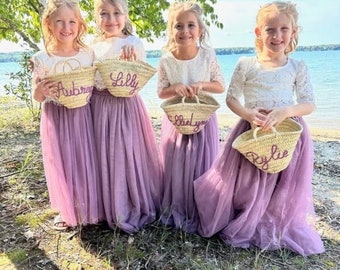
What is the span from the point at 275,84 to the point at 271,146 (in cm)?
40

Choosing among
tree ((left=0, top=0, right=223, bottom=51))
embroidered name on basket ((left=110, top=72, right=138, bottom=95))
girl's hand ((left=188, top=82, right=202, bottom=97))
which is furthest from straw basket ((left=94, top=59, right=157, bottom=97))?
tree ((left=0, top=0, right=223, bottom=51))

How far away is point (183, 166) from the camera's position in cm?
269

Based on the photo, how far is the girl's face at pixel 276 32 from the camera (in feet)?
7.17

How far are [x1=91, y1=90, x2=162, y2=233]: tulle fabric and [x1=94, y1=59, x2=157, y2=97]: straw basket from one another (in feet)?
0.55

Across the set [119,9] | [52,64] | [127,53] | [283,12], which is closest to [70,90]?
[52,64]

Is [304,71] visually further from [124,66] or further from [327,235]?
[327,235]

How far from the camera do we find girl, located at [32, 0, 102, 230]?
7.79 ft

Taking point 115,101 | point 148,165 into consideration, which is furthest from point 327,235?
point 115,101

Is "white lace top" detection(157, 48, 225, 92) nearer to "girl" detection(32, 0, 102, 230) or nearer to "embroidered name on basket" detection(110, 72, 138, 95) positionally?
"embroidered name on basket" detection(110, 72, 138, 95)

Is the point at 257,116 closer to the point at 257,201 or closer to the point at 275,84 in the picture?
the point at 275,84

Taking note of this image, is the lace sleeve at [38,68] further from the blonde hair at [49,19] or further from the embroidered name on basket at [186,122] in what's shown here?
the embroidered name on basket at [186,122]

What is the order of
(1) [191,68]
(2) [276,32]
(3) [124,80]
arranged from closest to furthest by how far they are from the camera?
(2) [276,32]
(3) [124,80]
(1) [191,68]

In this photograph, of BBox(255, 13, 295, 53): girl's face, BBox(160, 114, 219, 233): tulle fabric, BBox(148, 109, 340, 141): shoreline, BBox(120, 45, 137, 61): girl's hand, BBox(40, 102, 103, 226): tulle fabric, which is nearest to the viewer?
BBox(255, 13, 295, 53): girl's face

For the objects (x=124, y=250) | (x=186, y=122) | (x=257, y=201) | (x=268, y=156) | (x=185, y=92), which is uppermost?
(x=185, y=92)
